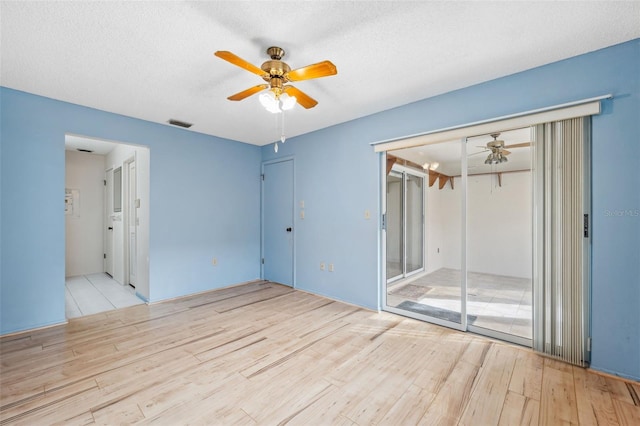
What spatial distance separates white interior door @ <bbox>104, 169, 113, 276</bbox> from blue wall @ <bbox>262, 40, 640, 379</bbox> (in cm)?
455

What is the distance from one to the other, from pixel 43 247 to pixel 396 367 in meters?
3.84

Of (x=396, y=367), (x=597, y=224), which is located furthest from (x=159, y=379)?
(x=597, y=224)

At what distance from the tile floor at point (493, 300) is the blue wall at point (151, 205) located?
2917mm

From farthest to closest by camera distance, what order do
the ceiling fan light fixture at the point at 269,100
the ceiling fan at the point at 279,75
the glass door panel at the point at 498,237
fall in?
the glass door panel at the point at 498,237 < the ceiling fan light fixture at the point at 269,100 < the ceiling fan at the point at 279,75

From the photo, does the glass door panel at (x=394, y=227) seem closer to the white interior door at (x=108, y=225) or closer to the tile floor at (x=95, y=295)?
the tile floor at (x=95, y=295)

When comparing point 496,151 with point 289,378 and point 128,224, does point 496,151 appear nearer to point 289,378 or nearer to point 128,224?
point 289,378

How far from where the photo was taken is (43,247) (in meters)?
3.00

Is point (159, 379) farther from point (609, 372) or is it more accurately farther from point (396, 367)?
point (609, 372)

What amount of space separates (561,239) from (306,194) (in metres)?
3.14

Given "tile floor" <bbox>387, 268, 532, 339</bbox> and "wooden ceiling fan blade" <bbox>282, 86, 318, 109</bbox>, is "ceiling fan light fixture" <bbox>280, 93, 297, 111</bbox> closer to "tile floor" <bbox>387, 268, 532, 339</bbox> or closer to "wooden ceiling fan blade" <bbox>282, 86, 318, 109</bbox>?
"wooden ceiling fan blade" <bbox>282, 86, 318, 109</bbox>

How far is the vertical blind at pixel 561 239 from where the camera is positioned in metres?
2.23

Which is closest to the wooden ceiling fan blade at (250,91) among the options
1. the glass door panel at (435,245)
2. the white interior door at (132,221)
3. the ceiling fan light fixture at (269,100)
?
the ceiling fan light fixture at (269,100)

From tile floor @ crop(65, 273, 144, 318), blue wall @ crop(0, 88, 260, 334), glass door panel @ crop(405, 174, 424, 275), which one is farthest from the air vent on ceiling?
glass door panel @ crop(405, 174, 424, 275)

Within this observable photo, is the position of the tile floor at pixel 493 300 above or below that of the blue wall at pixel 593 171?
below
